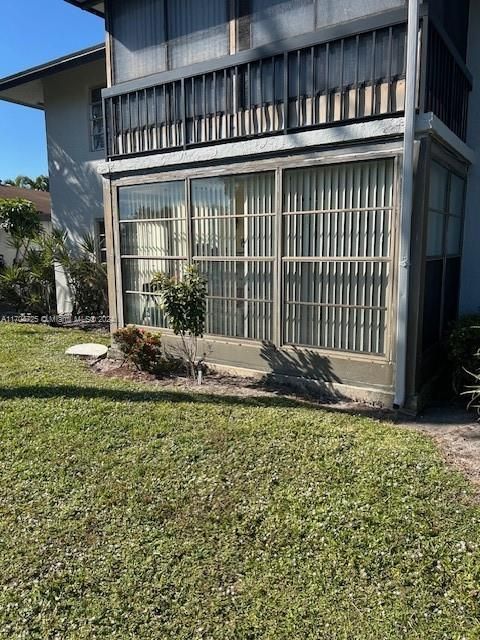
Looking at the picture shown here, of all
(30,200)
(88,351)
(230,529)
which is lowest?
(230,529)

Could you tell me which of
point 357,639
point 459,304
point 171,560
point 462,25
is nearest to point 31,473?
point 171,560

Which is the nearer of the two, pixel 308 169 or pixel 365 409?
pixel 365 409

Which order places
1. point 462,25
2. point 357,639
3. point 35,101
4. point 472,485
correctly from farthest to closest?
point 35,101 → point 462,25 → point 472,485 → point 357,639

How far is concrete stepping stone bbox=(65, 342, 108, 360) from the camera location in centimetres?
813

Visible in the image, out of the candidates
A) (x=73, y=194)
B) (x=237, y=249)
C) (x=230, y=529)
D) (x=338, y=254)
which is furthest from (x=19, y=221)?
(x=230, y=529)

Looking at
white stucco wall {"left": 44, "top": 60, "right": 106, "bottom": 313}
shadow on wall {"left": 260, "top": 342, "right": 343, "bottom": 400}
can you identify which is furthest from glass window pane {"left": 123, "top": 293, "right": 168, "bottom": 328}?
white stucco wall {"left": 44, "top": 60, "right": 106, "bottom": 313}

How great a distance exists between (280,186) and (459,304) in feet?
10.4

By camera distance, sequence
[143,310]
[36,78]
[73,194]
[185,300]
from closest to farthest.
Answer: [185,300], [143,310], [36,78], [73,194]

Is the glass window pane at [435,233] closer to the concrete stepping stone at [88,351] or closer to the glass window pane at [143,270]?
the glass window pane at [143,270]

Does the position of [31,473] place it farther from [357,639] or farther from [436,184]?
[436,184]

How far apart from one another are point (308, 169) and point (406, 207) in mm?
1353

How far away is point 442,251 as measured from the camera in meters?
6.04

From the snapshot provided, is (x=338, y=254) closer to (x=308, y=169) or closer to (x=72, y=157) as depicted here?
(x=308, y=169)

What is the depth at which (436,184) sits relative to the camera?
5.68 metres
